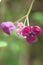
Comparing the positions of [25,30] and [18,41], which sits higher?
[18,41]

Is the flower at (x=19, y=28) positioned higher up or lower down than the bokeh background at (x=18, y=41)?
lower down

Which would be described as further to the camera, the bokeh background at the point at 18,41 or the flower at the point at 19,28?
the bokeh background at the point at 18,41

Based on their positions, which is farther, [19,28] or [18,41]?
[18,41]

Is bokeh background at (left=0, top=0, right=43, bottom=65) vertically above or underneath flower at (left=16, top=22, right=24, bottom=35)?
above

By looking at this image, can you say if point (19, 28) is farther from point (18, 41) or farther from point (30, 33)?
point (18, 41)

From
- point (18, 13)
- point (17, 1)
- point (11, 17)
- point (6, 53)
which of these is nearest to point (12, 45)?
point (6, 53)

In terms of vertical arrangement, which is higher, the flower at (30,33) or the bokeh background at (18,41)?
the bokeh background at (18,41)

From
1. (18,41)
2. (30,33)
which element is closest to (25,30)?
(30,33)

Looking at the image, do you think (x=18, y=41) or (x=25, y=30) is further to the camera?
(x=18, y=41)

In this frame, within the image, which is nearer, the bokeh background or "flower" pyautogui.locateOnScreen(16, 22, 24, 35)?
"flower" pyautogui.locateOnScreen(16, 22, 24, 35)
